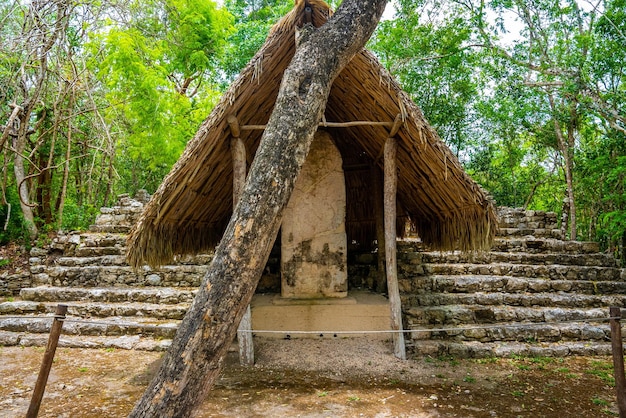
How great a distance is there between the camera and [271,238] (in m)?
2.34

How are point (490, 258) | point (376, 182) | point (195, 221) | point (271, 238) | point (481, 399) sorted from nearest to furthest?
point (271, 238)
point (481, 399)
point (195, 221)
point (376, 182)
point (490, 258)

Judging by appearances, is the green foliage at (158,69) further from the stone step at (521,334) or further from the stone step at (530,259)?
the stone step at (521,334)

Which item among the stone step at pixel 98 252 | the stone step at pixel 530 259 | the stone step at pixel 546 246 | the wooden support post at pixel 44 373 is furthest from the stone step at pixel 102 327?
the stone step at pixel 546 246

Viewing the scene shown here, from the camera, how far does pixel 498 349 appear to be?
4.93 metres

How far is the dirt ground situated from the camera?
3396 millimetres

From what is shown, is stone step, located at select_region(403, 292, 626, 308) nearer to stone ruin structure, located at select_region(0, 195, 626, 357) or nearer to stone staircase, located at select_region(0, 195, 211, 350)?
stone ruin structure, located at select_region(0, 195, 626, 357)

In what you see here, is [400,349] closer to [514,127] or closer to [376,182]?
[376,182]

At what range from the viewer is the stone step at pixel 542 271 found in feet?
22.4

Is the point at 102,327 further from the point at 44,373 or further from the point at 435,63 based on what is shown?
the point at 435,63

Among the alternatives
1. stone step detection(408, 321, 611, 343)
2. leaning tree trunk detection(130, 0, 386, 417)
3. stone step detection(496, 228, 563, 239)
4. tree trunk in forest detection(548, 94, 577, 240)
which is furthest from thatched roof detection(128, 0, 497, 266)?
tree trunk in forest detection(548, 94, 577, 240)

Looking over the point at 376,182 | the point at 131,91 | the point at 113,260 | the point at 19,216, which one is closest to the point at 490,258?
the point at 376,182

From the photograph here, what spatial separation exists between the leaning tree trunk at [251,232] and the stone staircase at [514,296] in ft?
8.84

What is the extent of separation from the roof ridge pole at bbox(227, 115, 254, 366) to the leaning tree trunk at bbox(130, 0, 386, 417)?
1965mm

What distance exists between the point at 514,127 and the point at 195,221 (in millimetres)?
10077
